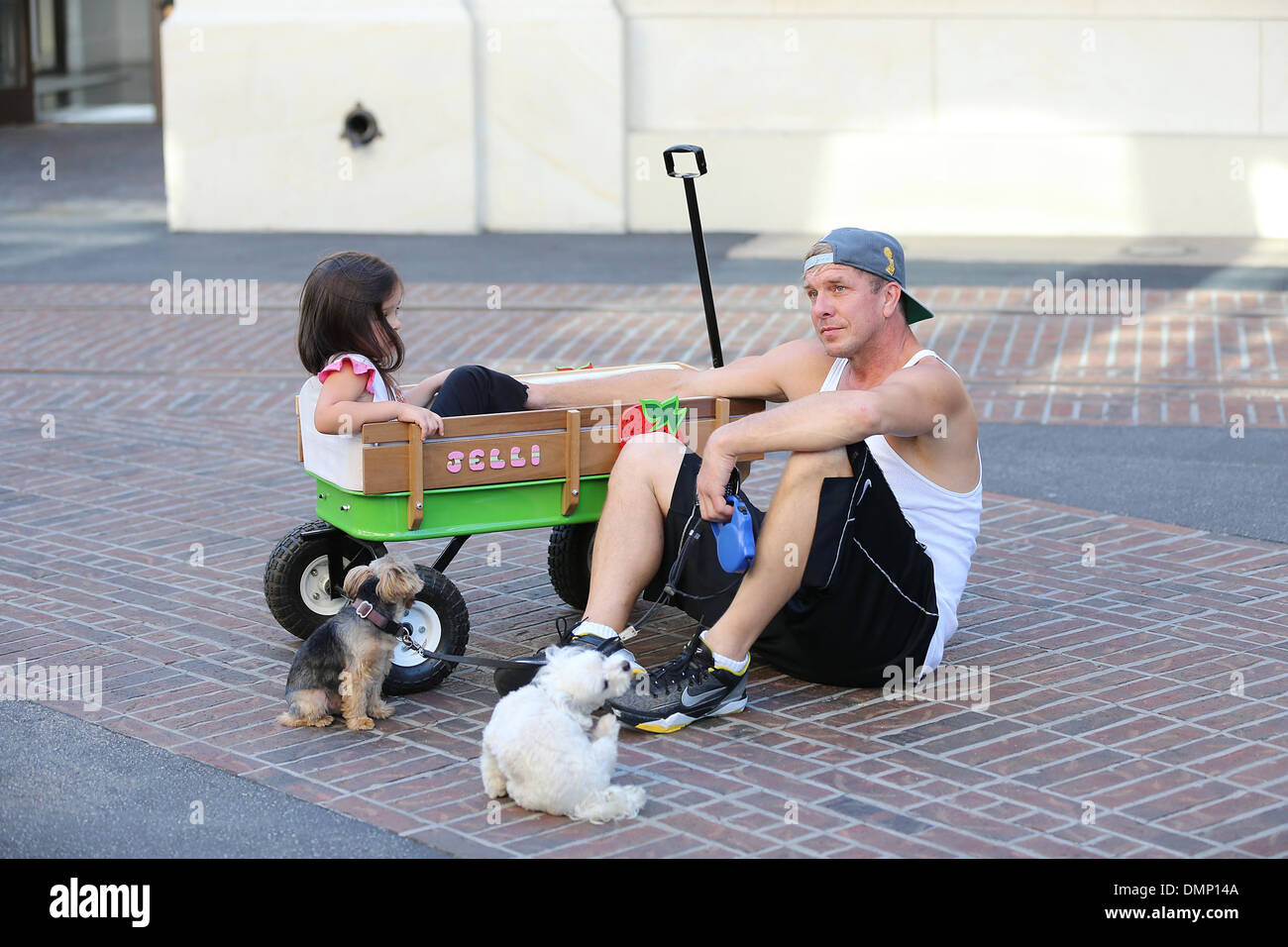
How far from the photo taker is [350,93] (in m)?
12.7

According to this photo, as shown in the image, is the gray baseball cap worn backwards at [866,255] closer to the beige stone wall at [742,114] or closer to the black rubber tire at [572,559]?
the black rubber tire at [572,559]

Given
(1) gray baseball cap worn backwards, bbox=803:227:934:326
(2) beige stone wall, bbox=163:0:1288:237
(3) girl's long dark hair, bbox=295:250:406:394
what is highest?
(2) beige stone wall, bbox=163:0:1288:237

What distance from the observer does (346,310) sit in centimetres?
466

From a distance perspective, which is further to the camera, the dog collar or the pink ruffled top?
the pink ruffled top

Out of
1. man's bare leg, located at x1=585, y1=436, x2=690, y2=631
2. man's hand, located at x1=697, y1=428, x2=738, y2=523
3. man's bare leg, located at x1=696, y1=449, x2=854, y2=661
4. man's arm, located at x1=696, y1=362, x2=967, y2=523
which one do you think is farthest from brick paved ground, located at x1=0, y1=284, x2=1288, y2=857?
man's arm, located at x1=696, y1=362, x2=967, y2=523

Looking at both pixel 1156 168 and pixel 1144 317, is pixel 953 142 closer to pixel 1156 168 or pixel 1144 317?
pixel 1156 168

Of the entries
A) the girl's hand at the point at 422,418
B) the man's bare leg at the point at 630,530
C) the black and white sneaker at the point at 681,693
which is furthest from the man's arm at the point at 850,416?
the girl's hand at the point at 422,418

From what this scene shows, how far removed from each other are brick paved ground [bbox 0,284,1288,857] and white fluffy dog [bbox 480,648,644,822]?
0.07 meters

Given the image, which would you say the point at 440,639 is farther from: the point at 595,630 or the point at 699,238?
the point at 699,238

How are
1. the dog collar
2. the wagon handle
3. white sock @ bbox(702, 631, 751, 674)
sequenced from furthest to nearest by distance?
the wagon handle < white sock @ bbox(702, 631, 751, 674) < the dog collar

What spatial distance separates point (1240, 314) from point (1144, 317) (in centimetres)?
55

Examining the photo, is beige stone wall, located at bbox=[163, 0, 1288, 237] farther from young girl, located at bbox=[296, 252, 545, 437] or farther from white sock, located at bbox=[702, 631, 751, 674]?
white sock, located at bbox=[702, 631, 751, 674]

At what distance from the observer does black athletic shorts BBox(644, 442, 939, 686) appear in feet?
14.4

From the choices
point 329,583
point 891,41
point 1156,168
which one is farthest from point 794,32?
point 329,583
